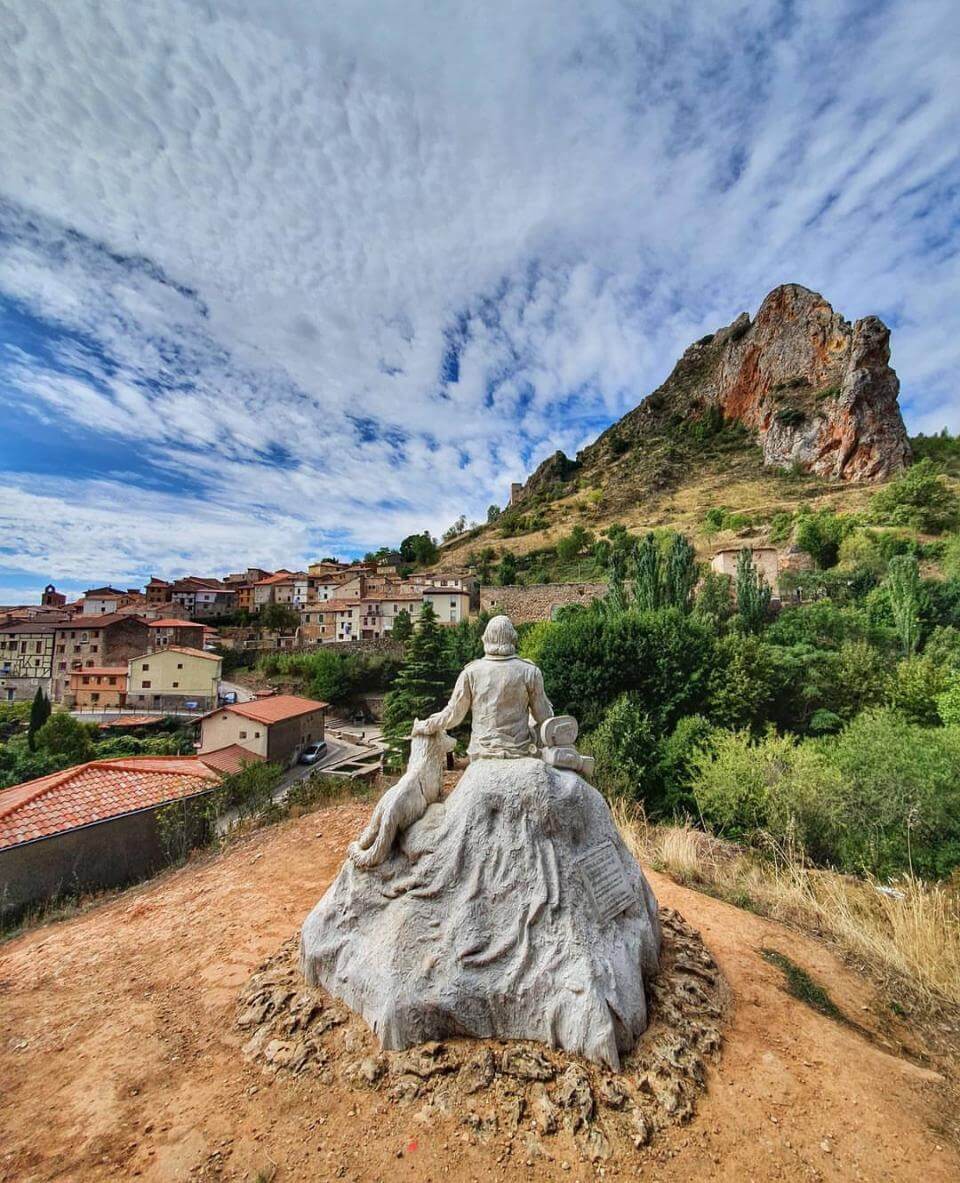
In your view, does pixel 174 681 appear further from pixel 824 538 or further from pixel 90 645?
pixel 824 538

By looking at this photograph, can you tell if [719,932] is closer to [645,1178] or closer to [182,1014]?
[645,1178]

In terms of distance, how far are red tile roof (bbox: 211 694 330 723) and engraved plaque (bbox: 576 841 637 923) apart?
2176 cm

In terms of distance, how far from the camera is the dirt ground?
3.12 metres

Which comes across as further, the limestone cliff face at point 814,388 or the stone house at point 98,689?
the limestone cliff face at point 814,388

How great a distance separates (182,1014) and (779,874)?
7.62 m

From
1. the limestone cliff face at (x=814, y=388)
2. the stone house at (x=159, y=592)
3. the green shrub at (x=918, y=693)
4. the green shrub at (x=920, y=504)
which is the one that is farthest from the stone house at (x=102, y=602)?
the limestone cliff face at (x=814, y=388)

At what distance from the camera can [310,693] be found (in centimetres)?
3503

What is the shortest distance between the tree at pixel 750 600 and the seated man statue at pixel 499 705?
24155mm

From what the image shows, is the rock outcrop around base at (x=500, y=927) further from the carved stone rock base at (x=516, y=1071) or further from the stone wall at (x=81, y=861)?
the stone wall at (x=81, y=861)

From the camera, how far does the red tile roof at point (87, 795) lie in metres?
8.80

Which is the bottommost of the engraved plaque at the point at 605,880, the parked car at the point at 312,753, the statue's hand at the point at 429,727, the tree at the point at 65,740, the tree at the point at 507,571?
the parked car at the point at 312,753

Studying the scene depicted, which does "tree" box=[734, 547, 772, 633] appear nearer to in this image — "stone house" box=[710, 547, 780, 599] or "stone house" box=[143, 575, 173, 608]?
"stone house" box=[710, 547, 780, 599]

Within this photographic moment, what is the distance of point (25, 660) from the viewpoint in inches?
1537

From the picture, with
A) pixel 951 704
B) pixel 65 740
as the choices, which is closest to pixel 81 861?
pixel 65 740
